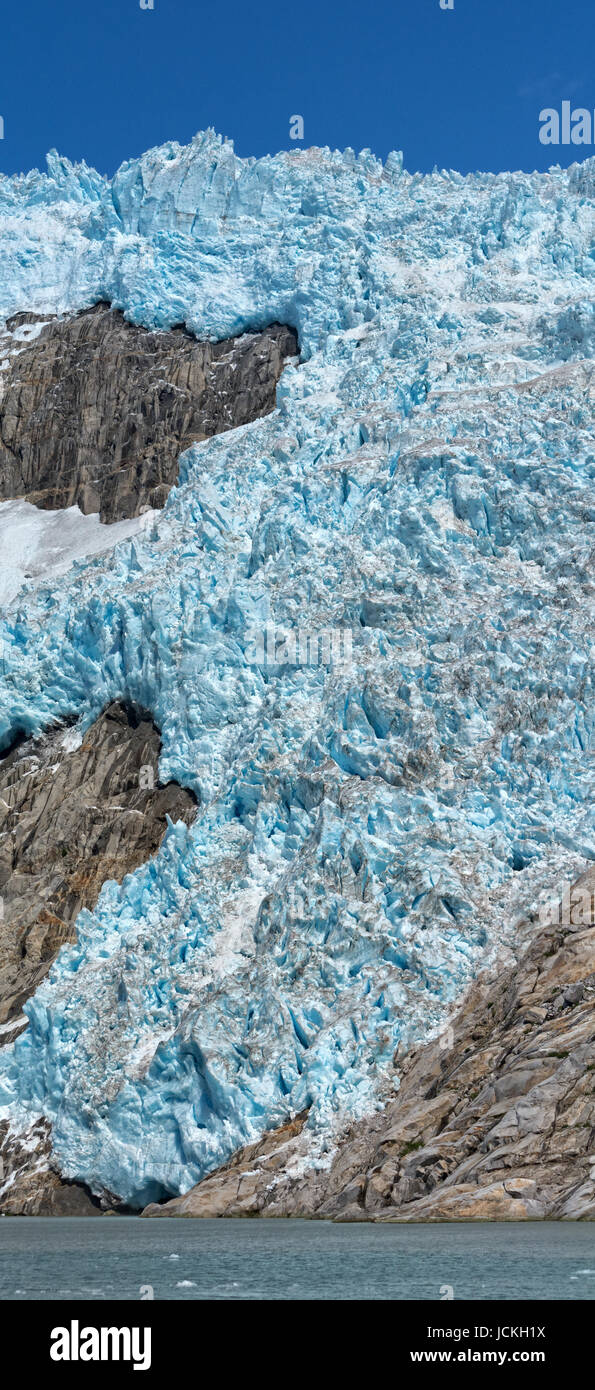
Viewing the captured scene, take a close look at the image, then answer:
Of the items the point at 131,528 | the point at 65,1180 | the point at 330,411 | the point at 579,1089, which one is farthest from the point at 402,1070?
the point at 131,528

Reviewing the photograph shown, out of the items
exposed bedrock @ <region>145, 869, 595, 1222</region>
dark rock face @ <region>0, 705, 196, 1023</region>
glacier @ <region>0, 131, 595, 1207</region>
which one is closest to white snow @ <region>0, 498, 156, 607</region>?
glacier @ <region>0, 131, 595, 1207</region>

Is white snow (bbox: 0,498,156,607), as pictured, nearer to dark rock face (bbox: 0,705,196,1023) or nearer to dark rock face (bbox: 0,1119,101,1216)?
dark rock face (bbox: 0,705,196,1023)

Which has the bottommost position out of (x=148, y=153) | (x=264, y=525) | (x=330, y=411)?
(x=264, y=525)

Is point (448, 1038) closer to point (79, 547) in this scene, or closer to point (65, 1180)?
point (65, 1180)

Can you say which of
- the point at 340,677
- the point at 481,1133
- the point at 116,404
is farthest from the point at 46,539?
the point at 481,1133

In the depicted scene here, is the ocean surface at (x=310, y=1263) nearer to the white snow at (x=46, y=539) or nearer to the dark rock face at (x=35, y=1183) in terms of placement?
the dark rock face at (x=35, y=1183)
